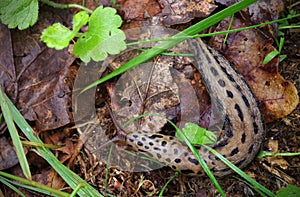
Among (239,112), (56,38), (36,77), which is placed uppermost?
(56,38)

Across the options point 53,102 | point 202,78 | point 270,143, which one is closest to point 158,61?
point 202,78

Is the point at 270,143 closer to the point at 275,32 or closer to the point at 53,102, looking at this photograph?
the point at 275,32

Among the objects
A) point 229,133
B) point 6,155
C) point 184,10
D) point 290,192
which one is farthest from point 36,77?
point 290,192

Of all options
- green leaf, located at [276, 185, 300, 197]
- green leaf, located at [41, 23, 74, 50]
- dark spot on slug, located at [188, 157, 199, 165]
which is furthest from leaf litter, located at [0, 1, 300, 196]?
green leaf, located at [41, 23, 74, 50]

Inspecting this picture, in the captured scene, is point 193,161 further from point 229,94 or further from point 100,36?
point 100,36

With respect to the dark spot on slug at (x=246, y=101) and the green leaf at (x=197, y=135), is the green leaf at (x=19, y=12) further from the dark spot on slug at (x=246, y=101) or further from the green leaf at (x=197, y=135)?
the dark spot on slug at (x=246, y=101)

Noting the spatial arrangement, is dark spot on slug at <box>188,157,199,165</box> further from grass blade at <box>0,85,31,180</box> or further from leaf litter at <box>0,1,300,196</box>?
grass blade at <box>0,85,31,180</box>
